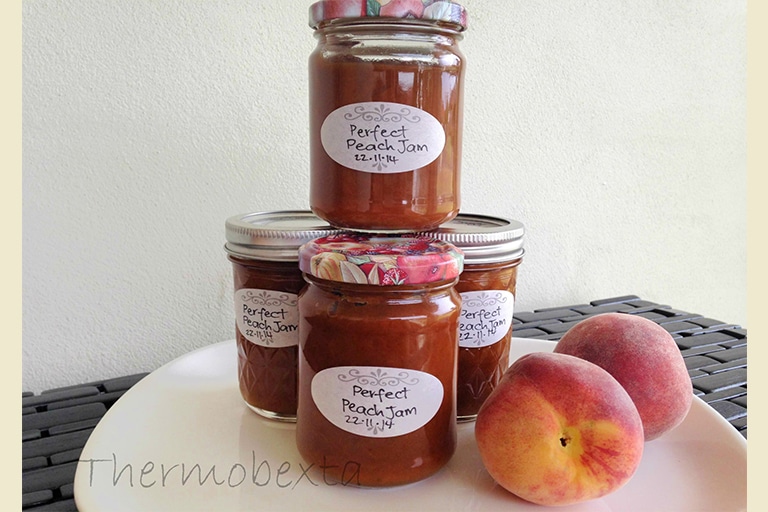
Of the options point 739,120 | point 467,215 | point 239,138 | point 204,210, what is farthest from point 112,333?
point 739,120

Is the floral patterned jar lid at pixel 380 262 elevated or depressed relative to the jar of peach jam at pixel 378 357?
elevated

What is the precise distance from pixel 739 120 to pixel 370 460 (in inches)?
48.0

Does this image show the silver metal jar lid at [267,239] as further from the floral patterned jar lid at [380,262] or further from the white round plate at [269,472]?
the white round plate at [269,472]

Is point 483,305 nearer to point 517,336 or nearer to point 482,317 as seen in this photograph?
point 482,317

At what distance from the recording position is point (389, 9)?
0.56 meters

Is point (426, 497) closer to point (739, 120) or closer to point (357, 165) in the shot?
point (357, 165)

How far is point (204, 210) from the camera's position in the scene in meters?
0.95

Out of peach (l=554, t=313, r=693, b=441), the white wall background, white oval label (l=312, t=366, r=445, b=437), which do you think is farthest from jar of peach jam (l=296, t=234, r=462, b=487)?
the white wall background

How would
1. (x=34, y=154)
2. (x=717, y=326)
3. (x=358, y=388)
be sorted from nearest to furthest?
(x=358, y=388) < (x=34, y=154) < (x=717, y=326)

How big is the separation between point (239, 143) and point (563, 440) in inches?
24.3

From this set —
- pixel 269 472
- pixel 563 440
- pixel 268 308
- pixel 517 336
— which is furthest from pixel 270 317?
pixel 517 336

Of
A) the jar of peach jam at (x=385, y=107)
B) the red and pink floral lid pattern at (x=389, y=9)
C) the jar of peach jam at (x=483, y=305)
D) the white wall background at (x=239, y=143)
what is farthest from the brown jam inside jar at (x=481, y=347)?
→ the white wall background at (x=239, y=143)

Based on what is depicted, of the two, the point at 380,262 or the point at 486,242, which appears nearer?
the point at 380,262

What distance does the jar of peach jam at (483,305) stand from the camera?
2.24 ft
